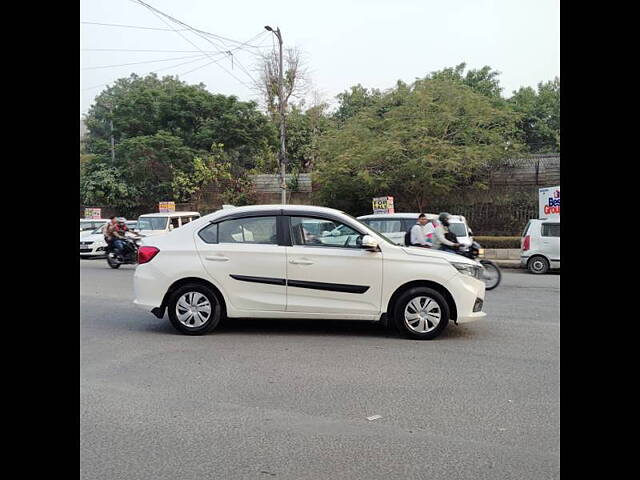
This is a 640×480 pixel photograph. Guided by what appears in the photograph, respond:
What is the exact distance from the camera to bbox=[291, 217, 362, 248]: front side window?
7.37m

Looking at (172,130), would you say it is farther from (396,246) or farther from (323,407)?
(323,407)

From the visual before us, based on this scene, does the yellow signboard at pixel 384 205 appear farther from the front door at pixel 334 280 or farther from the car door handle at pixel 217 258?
the car door handle at pixel 217 258

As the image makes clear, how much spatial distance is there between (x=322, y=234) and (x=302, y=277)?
0.64 meters

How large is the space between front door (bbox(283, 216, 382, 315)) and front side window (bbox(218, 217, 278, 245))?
1.14 feet

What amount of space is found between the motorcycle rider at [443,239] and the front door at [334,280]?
4773 millimetres

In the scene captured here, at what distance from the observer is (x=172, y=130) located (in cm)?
3216

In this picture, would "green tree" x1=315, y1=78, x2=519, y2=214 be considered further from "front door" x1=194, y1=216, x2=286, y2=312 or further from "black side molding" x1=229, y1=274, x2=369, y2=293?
"front door" x1=194, y1=216, x2=286, y2=312

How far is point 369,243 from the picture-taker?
7105 mm

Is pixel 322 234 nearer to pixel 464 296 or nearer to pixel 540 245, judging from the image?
pixel 464 296

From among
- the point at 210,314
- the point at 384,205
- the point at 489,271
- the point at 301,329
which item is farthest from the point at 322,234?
the point at 384,205

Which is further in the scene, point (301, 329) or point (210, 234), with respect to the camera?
point (301, 329)
